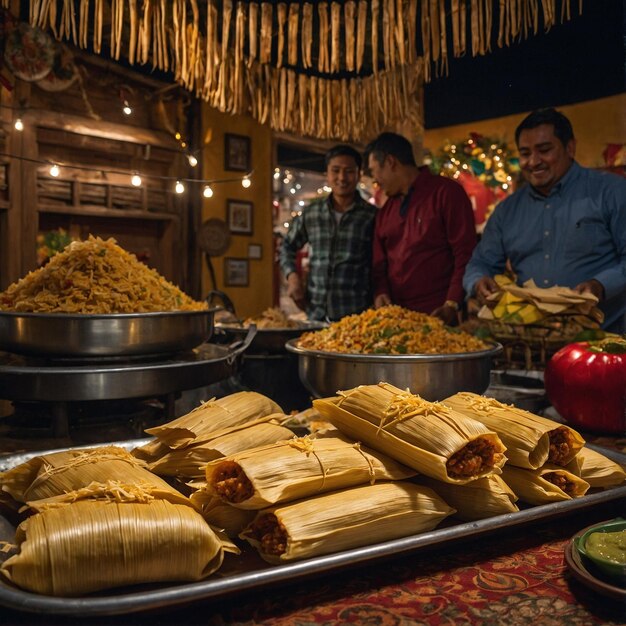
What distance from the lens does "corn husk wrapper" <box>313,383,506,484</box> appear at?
1.12m

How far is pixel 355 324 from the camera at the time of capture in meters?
2.26

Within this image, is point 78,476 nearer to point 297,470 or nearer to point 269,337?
point 297,470

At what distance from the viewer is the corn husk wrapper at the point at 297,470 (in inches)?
41.1

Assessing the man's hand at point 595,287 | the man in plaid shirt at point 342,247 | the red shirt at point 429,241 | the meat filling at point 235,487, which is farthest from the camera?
the man in plaid shirt at point 342,247

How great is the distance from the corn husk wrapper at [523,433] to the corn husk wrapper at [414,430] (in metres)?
0.08

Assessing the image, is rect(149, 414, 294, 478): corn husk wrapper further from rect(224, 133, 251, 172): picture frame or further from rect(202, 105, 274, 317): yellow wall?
rect(224, 133, 251, 172): picture frame

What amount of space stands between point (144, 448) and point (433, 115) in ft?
28.0

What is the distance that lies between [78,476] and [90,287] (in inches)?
40.2

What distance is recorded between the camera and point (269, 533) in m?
1.04

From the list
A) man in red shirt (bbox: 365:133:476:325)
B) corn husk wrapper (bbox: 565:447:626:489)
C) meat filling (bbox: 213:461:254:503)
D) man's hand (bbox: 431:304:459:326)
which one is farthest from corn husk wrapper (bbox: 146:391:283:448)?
man in red shirt (bbox: 365:133:476:325)

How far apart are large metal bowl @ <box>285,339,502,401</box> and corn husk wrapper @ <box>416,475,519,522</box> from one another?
24.4 inches

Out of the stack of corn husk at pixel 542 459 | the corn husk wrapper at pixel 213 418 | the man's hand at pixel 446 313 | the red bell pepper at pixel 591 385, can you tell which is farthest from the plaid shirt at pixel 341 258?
the stack of corn husk at pixel 542 459

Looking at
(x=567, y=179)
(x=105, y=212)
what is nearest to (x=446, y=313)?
(x=567, y=179)

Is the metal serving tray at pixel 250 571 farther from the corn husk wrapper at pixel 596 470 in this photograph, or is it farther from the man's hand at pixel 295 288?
the man's hand at pixel 295 288
